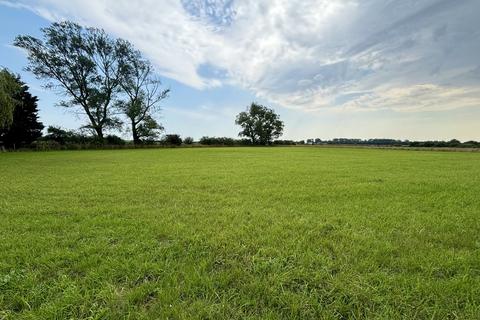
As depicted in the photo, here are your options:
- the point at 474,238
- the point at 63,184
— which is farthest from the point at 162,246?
the point at 63,184

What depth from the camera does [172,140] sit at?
147ft

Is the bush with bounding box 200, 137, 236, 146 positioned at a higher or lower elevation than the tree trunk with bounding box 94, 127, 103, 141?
lower

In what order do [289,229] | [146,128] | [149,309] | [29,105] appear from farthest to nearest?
[146,128] → [29,105] → [289,229] → [149,309]

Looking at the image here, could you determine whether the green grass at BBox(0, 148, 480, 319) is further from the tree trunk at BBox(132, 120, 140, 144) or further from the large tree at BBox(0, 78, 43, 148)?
the tree trunk at BBox(132, 120, 140, 144)

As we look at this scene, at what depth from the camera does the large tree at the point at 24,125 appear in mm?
27406

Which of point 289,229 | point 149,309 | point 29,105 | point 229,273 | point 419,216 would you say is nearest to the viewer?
point 149,309

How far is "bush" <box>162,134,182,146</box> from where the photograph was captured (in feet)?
144

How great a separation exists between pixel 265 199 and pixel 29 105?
36.5 meters

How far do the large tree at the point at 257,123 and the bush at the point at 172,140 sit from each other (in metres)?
23.5

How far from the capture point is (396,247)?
2.93 m

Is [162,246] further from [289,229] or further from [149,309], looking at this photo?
[289,229]

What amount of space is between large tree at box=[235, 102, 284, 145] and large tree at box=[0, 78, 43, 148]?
44.1 metres

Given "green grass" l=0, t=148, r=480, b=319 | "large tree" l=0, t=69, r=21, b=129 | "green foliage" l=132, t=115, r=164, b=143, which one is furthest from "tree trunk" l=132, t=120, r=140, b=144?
"green grass" l=0, t=148, r=480, b=319

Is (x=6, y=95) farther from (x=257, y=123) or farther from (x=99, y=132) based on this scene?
(x=257, y=123)
